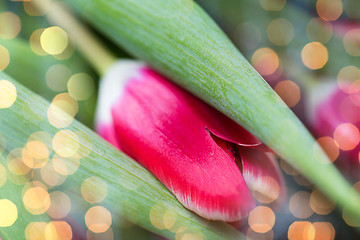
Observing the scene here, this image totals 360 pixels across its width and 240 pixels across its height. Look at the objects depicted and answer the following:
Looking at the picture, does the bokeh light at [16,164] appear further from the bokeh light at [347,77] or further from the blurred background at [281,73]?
the bokeh light at [347,77]

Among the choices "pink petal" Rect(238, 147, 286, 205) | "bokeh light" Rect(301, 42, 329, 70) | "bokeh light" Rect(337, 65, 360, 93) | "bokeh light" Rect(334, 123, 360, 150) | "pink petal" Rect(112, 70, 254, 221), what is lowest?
"pink petal" Rect(112, 70, 254, 221)

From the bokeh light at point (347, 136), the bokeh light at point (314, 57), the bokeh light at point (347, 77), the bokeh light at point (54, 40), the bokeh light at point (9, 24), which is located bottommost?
the bokeh light at point (9, 24)

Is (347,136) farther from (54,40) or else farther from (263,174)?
(54,40)

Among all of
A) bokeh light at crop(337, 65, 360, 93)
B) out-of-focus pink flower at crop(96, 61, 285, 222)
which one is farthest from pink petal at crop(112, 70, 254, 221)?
bokeh light at crop(337, 65, 360, 93)

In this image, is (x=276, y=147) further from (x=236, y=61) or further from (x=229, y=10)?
(x=229, y=10)

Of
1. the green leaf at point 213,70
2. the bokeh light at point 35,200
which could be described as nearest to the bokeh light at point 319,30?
the green leaf at point 213,70

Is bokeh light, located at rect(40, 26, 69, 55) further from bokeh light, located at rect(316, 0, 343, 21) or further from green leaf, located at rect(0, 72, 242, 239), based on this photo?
bokeh light, located at rect(316, 0, 343, 21)
